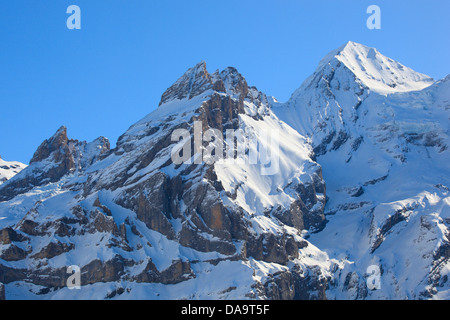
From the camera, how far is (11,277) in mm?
198000
